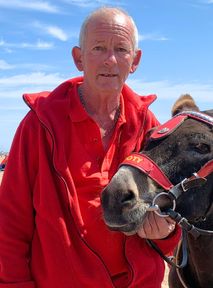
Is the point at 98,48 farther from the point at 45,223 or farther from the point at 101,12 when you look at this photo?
the point at 45,223

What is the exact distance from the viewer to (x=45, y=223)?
3215 mm

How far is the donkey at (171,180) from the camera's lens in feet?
10.4

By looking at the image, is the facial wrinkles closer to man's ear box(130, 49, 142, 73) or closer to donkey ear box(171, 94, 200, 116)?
man's ear box(130, 49, 142, 73)

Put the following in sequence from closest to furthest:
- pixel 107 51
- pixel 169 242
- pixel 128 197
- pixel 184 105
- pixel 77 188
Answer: pixel 128 197 < pixel 77 188 < pixel 107 51 < pixel 169 242 < pixel 184 105

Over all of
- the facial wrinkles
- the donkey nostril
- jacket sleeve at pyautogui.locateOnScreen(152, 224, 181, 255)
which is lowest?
jacket sleeve at pyautogui.locateOnScreen(152, 224, 181, 255)

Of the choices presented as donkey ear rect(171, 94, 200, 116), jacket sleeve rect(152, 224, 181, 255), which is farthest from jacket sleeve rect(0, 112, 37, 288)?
donkey ear rect(171, 94, 200, 116)

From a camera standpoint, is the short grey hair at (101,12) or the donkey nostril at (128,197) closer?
the donkey nostril at (128,197)

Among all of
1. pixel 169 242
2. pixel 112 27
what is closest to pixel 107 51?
pixel 112 27

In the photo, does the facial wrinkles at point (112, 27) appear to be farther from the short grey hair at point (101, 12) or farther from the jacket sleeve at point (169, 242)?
the jacket sleeve at point (169, 242)

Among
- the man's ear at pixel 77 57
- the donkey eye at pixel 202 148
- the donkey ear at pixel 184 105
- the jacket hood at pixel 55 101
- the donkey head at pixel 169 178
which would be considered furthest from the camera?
the donkey ear at pixel 184 105

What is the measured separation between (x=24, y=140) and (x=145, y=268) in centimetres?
124

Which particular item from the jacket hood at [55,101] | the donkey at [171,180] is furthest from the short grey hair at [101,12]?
the donkey at [171,180]

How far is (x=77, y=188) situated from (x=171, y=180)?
2.24 feet

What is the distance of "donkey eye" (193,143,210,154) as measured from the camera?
136 inches
